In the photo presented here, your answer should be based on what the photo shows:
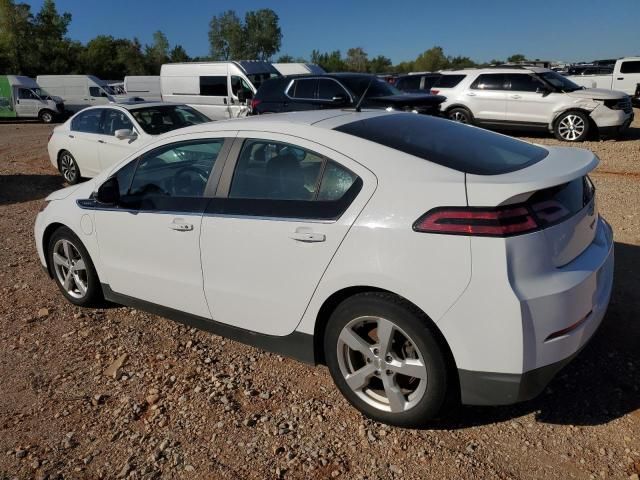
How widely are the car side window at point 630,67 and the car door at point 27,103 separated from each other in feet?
89.1

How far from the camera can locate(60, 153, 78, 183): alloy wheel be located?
10.1 metres

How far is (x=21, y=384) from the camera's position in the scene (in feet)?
11.2

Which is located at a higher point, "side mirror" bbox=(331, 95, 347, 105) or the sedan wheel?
"side mirror" bbox=(331, 95, 347, 105)

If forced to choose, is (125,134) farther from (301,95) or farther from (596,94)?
(596,94)

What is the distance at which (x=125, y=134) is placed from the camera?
27.2 ft

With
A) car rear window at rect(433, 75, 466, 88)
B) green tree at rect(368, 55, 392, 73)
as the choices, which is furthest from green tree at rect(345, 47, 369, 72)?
car rear window at rect(433, 75, 466, 88)

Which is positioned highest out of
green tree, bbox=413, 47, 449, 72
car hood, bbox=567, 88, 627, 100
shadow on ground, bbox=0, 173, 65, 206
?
green tree, bbox=413, 47, 449, 72

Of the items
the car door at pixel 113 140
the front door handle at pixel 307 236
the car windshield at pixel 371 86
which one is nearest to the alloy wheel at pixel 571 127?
the car windshield at pixel 371 86

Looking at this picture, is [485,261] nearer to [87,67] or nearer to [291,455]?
[291,455]

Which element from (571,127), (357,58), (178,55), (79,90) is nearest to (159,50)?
(178,55)

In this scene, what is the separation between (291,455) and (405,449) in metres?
0.56

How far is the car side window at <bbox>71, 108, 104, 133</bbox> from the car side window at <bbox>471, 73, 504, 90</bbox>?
988cm

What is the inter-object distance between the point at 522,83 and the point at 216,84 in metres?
9.99

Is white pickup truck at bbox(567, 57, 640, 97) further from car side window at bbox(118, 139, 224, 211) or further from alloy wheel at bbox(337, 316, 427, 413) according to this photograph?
alloy wheel at bbox(337, 316, 427, 413)
